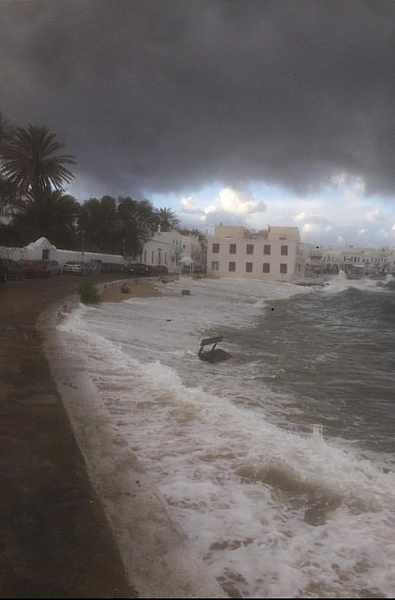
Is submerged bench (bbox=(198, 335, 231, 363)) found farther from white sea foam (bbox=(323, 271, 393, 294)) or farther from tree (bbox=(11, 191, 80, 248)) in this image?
white sea foam (bbox=(323, 271, 393, 294))

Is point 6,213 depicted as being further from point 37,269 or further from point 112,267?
point 37,269

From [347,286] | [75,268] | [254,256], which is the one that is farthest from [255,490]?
[347,286]

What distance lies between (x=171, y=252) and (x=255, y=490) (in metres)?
69.3

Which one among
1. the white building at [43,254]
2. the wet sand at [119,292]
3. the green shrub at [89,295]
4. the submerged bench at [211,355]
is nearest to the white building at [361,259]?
the white building at [43,254]

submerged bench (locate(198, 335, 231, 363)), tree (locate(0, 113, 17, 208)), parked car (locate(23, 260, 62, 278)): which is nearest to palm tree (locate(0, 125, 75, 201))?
tree (locate(0, 113, 17, 208))

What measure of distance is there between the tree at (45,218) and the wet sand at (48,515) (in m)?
37.7

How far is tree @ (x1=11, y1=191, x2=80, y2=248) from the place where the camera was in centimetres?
4097

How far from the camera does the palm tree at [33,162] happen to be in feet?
135

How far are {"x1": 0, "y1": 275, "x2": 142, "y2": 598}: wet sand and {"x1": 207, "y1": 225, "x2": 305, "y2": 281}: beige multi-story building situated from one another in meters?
65.2

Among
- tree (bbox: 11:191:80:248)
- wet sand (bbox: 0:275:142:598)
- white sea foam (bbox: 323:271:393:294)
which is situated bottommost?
white sea foam (bbox: 323:271:393:294)

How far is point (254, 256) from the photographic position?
70312 millimetres

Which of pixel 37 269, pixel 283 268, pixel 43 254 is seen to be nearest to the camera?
pixel 37 269

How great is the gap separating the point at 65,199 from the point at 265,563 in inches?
1680

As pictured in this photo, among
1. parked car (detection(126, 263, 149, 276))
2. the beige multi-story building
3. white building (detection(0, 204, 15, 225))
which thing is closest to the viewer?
white building (detection(0, 204, 15, 225))
